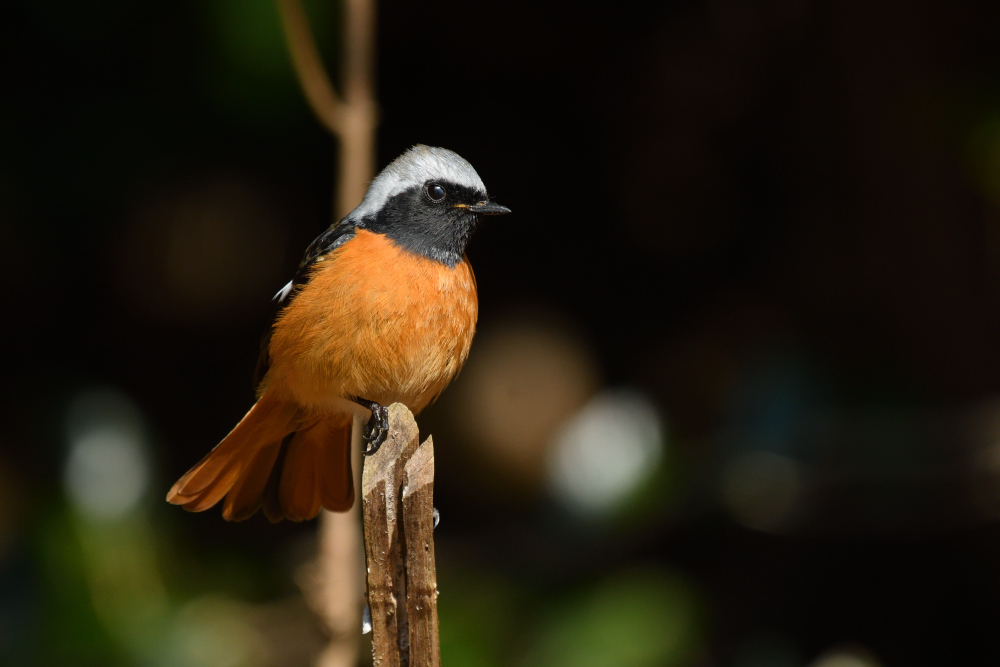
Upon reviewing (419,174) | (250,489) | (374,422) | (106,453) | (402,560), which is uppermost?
(419,174)

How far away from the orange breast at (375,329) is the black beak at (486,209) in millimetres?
229

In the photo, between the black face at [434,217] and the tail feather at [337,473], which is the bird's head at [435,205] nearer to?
the black face at [434,217]

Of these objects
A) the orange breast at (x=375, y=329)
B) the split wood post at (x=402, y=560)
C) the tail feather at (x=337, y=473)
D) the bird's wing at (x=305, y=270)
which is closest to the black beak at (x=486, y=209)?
the orange breast at (x=375, y=329)

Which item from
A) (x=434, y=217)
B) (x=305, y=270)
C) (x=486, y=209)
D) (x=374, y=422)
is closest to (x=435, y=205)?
(x=434, y=217)

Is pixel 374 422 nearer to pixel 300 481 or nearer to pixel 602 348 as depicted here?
pixel 300 481

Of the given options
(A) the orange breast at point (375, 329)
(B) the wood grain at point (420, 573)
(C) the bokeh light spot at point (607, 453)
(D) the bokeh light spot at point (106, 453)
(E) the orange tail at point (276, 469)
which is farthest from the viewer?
(C) the bokeh light spot at point (607, 453)

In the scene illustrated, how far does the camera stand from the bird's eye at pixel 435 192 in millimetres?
3254

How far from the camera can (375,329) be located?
2863 mm

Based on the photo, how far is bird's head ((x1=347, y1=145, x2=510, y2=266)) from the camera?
10.4 ft

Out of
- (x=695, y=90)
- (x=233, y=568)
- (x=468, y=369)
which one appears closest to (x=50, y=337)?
(x=233, y=568)

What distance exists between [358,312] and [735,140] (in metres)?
3.18

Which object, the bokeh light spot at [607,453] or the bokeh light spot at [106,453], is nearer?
the bokeh light spot at [106,453]

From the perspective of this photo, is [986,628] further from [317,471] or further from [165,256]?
[165,256]

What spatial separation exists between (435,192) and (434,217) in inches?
4.2
